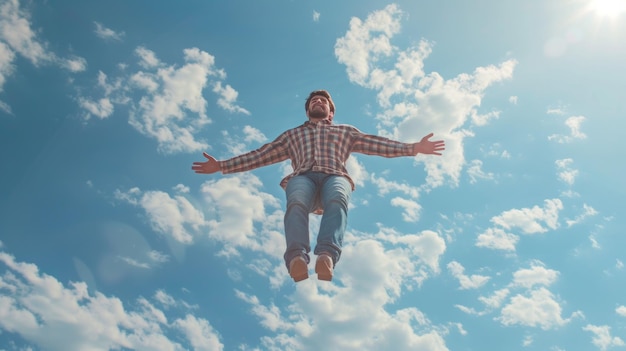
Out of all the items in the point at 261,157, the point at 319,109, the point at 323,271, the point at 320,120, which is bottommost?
the point at 323,271

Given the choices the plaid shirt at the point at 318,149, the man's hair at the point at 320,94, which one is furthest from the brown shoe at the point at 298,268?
the man's hair at the point at 320,94

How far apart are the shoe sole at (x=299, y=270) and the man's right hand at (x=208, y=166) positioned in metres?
2.77

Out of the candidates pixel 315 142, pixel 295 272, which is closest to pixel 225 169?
pixel 315 142

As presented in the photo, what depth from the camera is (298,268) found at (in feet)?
20.9

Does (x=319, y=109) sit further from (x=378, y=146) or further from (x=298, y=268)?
(x=298, y=268)

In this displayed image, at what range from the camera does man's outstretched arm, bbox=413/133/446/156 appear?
827 cm

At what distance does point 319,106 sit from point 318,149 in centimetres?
84

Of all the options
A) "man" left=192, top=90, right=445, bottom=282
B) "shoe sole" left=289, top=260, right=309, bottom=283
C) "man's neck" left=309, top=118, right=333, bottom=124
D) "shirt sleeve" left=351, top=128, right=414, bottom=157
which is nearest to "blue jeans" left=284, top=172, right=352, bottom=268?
"man" left=192, top=90, right=445, bottom=282

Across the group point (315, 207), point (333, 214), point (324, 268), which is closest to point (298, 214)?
point (333, 214)

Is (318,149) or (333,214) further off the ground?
(318,149)

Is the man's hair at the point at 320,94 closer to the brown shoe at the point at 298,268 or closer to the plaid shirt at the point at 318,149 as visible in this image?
the plaid shirt at the point at 318,149

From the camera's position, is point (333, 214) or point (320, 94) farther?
point (320, 94)

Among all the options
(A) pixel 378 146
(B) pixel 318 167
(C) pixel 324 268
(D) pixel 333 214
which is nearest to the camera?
(C) pixel 324 268

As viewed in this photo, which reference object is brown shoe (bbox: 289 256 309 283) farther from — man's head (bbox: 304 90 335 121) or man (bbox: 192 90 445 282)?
man's head (bbox: 304 90 335 121)
